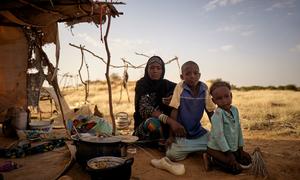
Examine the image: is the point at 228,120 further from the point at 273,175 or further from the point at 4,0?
the point at 4,0

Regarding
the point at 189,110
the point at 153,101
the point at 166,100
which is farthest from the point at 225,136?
the point at 153,101

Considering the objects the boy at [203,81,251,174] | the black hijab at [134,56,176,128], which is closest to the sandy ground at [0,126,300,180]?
the boy at [203,81,251,174]

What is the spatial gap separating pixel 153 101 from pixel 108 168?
2046 millimetres

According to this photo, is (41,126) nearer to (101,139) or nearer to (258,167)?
(101,139)

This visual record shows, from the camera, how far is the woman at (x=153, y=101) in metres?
4.32

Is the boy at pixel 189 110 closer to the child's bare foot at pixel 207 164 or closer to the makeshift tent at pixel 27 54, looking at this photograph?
the child's bare foot at pixel 207 164

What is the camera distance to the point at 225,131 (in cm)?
347

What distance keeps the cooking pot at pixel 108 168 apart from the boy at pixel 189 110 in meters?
1.19

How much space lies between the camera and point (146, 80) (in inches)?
183

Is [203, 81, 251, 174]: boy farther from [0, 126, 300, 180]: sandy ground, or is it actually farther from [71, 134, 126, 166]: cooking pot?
[71, 134, 126, 166]: cooking pot

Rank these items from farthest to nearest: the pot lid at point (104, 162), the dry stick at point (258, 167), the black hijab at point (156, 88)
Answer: the black hijab at point (156, 88)
the dry stick at point (258, 167)
the pot lid at point (104, 162)

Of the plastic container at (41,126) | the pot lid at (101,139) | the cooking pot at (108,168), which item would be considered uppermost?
the pot lid at (101,139)

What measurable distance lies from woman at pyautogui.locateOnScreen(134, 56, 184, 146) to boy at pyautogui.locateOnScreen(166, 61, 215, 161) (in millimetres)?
360

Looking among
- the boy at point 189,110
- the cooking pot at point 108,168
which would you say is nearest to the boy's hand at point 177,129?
the boy at point 189,110
